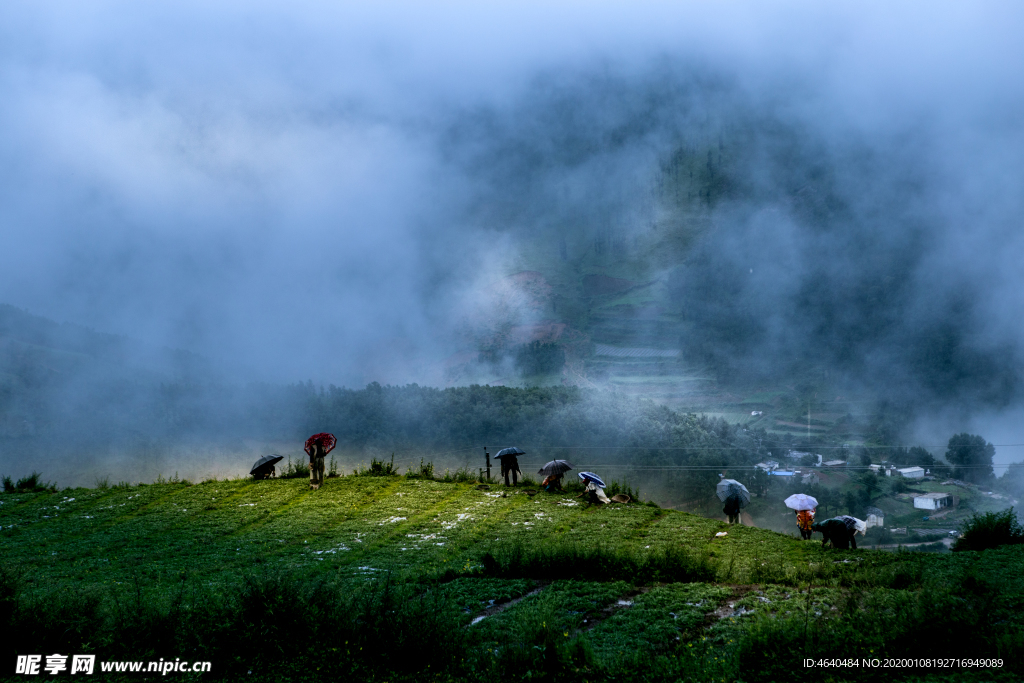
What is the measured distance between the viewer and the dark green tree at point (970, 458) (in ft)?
98.7

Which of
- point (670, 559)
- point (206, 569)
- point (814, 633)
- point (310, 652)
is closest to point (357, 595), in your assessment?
point (310, 652)

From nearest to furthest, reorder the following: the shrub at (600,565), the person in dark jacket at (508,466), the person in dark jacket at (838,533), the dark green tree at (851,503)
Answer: the shrub at (600,565) < the person in dark jacket at (838,533) < the person in dark jacket at (508,466) < the dark green tree at (851,503)

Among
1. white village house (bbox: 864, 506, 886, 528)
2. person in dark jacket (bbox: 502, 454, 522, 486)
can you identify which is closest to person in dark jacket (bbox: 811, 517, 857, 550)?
person in dark jacket (bbox: 502, 454, 522, 486)

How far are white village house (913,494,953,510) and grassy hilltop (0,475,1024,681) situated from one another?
14.6m

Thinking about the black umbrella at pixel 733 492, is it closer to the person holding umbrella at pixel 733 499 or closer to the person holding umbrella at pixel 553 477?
the person holding umbrella at pixel 733 499

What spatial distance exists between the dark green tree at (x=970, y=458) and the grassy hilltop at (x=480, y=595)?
2402 cm

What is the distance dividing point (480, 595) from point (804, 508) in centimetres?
869

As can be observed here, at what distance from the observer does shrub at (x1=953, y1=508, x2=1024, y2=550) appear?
1159 centimetres

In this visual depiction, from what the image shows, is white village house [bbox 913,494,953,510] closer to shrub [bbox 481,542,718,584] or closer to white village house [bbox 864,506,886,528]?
white village house [bbox 864,506,886,528]

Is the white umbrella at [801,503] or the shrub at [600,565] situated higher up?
the white umbrella at [801,503]

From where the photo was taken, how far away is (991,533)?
11.6m

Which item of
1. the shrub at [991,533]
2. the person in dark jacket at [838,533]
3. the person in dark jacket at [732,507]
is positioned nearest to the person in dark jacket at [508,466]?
the person in dark jacket at [732,507]

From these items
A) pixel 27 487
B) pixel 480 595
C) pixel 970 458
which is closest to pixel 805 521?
pixel 480 595

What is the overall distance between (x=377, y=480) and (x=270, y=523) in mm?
4944
